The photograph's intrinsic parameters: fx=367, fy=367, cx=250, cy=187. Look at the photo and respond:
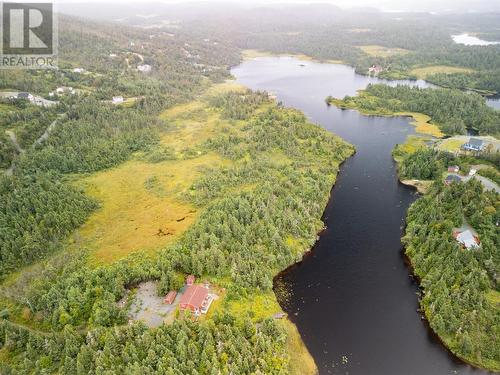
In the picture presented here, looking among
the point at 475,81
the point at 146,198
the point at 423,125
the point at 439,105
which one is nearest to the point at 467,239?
the point at 146,198

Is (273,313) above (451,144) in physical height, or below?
below

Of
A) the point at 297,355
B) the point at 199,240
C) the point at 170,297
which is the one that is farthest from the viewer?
the point at 199,240

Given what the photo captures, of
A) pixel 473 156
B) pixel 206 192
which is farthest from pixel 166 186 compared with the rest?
pixel 473 156

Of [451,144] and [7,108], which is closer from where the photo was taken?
[451,144]

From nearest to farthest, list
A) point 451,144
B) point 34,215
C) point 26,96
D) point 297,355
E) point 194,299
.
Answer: point 297,355, point 194,299, point 34,215, point 451,144, point 26,96

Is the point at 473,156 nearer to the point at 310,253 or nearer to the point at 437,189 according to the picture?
the point at 437,189

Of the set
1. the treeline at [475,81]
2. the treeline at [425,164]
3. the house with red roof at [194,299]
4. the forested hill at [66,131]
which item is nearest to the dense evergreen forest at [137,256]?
the forested hill at [66,131]

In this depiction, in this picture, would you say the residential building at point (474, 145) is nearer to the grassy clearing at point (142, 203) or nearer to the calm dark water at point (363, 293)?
the calm dark water at point (363, 293)

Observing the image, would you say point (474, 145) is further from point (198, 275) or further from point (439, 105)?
point (198, 275)

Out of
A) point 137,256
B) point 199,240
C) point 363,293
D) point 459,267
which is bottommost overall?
point 137,256
